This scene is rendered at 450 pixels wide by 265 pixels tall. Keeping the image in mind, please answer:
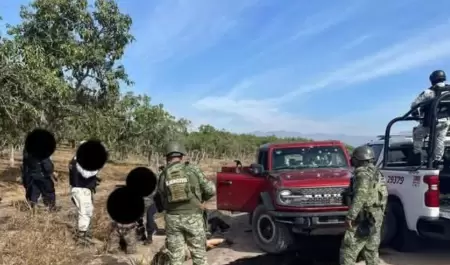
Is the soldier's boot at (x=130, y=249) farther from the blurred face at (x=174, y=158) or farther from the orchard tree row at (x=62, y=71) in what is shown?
the orchard tree row at (x=62, y=71)

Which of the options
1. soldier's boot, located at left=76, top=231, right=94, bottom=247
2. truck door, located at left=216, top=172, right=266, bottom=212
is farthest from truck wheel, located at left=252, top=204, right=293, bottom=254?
soldier's boot, located at left=76, top=231, right=94, bottom=247

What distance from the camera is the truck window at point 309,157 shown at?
25.6ft

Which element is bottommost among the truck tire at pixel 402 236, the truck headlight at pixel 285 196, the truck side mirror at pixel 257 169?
the truck tire at pixel 402 236

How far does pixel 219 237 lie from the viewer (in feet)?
27.3

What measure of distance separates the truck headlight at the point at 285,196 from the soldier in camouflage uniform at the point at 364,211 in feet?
4.73

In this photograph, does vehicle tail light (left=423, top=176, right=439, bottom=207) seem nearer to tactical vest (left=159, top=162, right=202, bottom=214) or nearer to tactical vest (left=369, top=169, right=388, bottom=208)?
tactical vest (left=369, top=169, right=388, bottom=208)

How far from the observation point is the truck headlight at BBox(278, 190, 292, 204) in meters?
6.69

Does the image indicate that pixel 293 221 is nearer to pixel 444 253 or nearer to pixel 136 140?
pixel 444 253

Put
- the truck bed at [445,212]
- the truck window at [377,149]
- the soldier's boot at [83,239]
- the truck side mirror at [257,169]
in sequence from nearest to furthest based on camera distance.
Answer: the truck bed at [445,212] < the soldier's boot at [83,239] < the truck side mirror at [257,169] < the truck window at [377,149]

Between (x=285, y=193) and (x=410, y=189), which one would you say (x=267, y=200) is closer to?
(x=285, y=193)

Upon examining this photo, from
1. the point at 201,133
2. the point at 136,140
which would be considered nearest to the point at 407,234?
the point at 136,140

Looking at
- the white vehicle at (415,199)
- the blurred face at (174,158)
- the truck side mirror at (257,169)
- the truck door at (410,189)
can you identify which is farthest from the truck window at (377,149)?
the blurred face at (174,158)

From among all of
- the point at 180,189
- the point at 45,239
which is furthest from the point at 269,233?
the point at 45,239

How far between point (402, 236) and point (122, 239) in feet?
13.5
